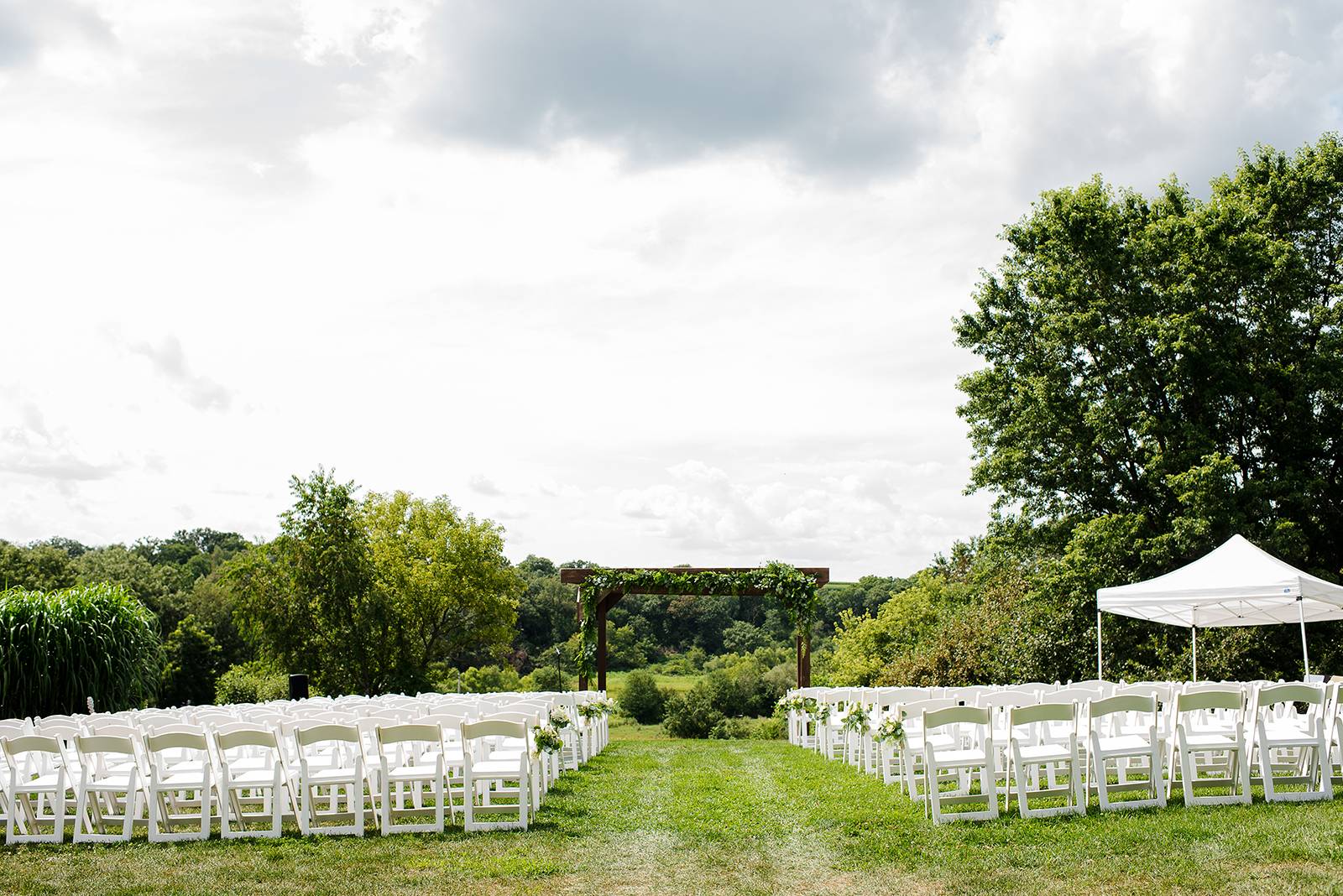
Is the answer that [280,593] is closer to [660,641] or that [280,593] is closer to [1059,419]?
[1059,419]

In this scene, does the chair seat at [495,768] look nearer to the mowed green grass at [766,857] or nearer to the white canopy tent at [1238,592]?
the mowed green grass at [766,857]

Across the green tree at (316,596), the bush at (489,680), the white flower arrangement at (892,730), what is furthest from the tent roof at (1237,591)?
the bush at (489,680)

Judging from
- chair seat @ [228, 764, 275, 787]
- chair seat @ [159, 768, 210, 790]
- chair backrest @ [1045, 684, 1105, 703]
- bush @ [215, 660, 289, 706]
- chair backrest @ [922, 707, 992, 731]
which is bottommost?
bush @ [215, 660, 289, 706]

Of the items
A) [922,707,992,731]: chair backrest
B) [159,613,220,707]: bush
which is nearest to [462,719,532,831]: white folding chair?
[922,707,992,731]: chair backrest

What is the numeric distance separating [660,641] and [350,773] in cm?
3832

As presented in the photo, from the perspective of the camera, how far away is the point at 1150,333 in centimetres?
1956

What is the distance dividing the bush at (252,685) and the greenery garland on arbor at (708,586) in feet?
26.8

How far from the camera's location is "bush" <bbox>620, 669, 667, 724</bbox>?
2967 centimetres

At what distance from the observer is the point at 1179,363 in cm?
1952

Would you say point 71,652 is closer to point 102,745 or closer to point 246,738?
point 102,745

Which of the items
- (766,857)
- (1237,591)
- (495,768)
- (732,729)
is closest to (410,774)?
(495,768)

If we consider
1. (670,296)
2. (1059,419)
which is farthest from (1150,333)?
(670,296)

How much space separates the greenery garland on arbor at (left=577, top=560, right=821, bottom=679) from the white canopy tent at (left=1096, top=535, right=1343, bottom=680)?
6.62m

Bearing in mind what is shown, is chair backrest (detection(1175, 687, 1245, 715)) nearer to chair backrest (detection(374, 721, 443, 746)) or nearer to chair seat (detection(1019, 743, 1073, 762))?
chair seat (detection(1019, 743, 1073, 762))
